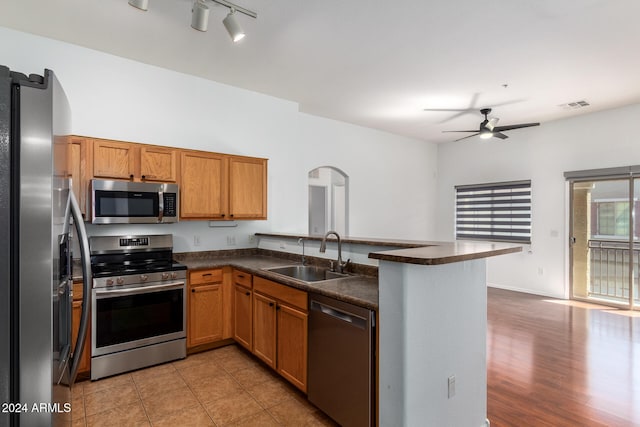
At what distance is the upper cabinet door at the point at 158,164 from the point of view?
3.30 m

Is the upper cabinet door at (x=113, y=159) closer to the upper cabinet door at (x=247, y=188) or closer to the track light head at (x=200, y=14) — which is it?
the upper cabinet door at (x=247, y=188)

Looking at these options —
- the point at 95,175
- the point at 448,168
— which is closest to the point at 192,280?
the point at 95,175

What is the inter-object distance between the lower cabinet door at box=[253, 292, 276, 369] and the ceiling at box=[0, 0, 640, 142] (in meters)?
2.40

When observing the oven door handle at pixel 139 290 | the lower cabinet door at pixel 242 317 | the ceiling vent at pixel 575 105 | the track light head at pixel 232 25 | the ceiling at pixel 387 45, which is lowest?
the lower cabinet door at pixel 242 317

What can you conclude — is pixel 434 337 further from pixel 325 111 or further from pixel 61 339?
pixel 325 111

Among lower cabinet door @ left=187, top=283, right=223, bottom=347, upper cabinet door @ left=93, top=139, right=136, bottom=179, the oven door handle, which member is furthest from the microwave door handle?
lower cabinet door @ left=187, top=283, right=223, bottom=347

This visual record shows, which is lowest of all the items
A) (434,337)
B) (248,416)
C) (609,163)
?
(248,416)

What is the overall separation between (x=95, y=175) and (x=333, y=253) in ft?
7.43

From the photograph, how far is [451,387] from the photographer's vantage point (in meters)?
1.98

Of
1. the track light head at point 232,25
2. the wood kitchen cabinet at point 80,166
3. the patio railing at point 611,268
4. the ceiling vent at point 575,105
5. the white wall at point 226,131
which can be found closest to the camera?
the track light head at point 232,25

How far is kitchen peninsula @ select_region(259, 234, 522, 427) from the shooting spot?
1.71 meters

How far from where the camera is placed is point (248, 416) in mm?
2371

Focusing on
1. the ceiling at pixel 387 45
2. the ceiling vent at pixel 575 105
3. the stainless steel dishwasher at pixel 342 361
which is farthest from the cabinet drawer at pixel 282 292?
the ceiling vent at pixel 575 105

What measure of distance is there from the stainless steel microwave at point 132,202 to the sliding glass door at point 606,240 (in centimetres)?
620
